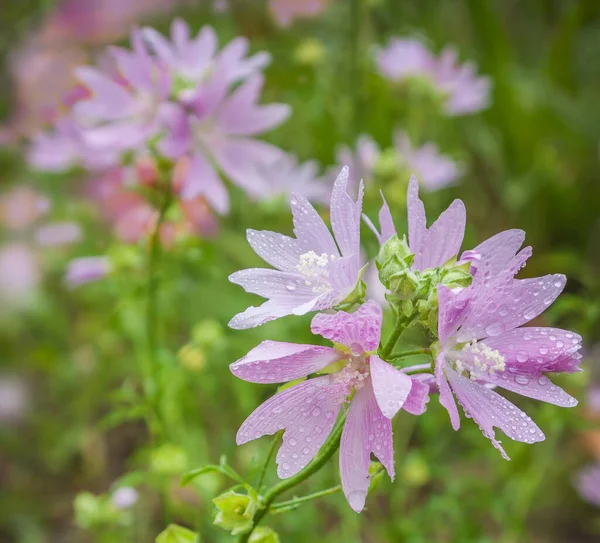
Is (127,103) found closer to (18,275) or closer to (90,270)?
(90,270)

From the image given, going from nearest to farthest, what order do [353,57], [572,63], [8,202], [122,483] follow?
[122,483]
[353,57]
[8,202]
[572,63]

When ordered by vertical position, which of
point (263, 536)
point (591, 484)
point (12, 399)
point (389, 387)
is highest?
point (389, 387)

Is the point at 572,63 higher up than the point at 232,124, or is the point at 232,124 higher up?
the point at 232,124

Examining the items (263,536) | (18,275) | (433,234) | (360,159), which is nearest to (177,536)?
(263,536)

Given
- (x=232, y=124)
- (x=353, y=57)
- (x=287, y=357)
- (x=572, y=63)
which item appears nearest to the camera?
(x=287, y=357)

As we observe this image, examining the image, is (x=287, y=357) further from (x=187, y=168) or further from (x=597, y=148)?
(x=597, y=148)

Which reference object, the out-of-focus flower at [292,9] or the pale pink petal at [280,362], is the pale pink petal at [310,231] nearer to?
the pale pink petal at [280,362]

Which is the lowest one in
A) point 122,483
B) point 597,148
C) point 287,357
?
point 597,148

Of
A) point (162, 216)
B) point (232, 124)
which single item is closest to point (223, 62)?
point (232, 124)

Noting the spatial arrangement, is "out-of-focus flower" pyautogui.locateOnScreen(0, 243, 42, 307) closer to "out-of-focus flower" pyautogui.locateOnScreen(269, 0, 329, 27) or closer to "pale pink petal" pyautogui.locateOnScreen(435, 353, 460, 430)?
"out-of-focus flower" pyautogui.locateOnScreen(269, 0, 329, 27)
